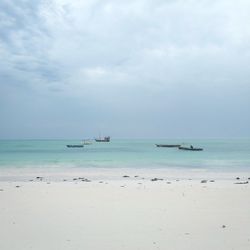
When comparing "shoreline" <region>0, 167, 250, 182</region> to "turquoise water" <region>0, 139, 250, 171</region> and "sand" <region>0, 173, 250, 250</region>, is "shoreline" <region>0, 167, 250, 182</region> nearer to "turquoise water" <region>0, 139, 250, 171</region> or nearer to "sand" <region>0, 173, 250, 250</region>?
"turquoise water" <region>0, 139, 250, 171</region>

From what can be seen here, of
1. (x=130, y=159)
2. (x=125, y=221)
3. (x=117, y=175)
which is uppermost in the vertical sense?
(x=125, y=221)

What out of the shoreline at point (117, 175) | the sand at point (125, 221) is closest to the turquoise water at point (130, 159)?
the shoreline at point (117, 175)

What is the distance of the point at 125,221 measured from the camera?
812cm

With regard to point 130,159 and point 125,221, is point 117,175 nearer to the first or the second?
point 125,221

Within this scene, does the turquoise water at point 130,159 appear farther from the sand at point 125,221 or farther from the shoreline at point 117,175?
the sand at point 125,221

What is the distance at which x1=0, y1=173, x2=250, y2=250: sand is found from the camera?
21.2 ft

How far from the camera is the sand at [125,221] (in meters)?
6.46

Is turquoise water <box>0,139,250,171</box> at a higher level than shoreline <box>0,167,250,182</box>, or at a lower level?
higher

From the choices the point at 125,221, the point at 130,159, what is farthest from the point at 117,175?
the point at 130,159

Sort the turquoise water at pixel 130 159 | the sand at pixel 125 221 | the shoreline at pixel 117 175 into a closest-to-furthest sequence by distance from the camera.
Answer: the sand at pixel 125 221 < the shoreline at pixel 117 175 < the turquoise water at pixel 130 159

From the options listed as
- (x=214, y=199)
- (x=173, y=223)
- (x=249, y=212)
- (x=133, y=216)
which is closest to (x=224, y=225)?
(x=173, y=223)

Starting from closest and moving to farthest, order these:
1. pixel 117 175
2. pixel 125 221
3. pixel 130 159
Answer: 1. pixel 125 221
2. pixel 117 175
3. pixel 130 159

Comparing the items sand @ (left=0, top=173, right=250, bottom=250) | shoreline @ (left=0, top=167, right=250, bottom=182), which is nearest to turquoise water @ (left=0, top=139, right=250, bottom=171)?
shoreline @ (left=0, top=167, right=250, bottom=182)

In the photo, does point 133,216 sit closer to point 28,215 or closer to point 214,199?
point 28,215
